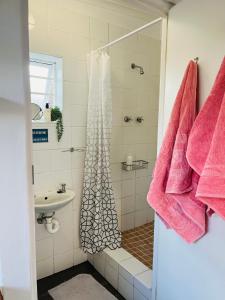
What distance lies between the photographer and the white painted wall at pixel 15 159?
0.86 metres

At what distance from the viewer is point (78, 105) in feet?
7.11

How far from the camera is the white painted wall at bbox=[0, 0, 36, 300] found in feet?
2.84

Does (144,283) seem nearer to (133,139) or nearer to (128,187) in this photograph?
(128,187)

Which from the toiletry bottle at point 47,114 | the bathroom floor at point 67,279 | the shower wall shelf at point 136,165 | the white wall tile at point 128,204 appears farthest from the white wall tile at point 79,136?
the bathroom floor at point 67,279

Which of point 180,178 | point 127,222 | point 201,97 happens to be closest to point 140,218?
point 127,222

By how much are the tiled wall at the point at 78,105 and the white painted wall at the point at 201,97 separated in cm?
102

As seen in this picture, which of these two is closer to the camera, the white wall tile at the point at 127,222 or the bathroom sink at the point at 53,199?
the bathroom sink at the point at 53,199

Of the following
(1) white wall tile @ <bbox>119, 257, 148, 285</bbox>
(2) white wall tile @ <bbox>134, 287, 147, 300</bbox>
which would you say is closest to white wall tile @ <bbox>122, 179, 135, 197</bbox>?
(1) white wall tile @ <bbox>119, 257, 148, 285</bbox>

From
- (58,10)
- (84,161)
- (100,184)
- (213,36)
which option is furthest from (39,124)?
(213,36)

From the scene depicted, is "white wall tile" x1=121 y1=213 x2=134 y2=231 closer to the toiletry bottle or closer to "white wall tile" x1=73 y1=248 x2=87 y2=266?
"white wall tile" x1=73 y1=248 x2=87 y2=266

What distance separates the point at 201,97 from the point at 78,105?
4.08 ft

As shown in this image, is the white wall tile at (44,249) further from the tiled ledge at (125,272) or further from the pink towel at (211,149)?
the pink towel at (211,149)

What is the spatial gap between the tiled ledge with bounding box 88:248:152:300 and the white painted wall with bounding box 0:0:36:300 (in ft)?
3.25

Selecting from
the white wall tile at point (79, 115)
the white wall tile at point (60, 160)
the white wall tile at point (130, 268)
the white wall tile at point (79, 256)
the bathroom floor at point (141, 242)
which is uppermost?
the white wall tile at point (79, 115)
